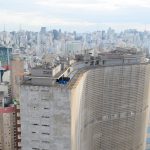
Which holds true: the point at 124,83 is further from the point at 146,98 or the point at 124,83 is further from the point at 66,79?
the point at 66,79

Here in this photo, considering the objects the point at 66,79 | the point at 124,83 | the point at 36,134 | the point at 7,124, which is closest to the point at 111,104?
the point at 124,83

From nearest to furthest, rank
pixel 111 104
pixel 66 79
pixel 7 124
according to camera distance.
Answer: pixel 66 79 < pixel 111 104 < pixel 7 124

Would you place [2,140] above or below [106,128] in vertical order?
below

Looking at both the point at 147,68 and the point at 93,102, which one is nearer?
the point at 93,102

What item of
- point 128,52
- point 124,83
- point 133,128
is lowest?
point 133,128

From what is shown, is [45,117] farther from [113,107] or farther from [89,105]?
[113,107]

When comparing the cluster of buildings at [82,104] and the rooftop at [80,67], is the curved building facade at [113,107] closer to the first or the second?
the cluster of buildings at [82,104]

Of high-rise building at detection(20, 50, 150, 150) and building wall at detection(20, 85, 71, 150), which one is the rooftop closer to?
high-rise building at detection(20, 50, 150, 150)

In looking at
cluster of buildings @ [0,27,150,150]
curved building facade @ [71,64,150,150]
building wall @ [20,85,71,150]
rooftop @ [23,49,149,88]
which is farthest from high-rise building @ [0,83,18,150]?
building wall @ [20,85,71,150]
